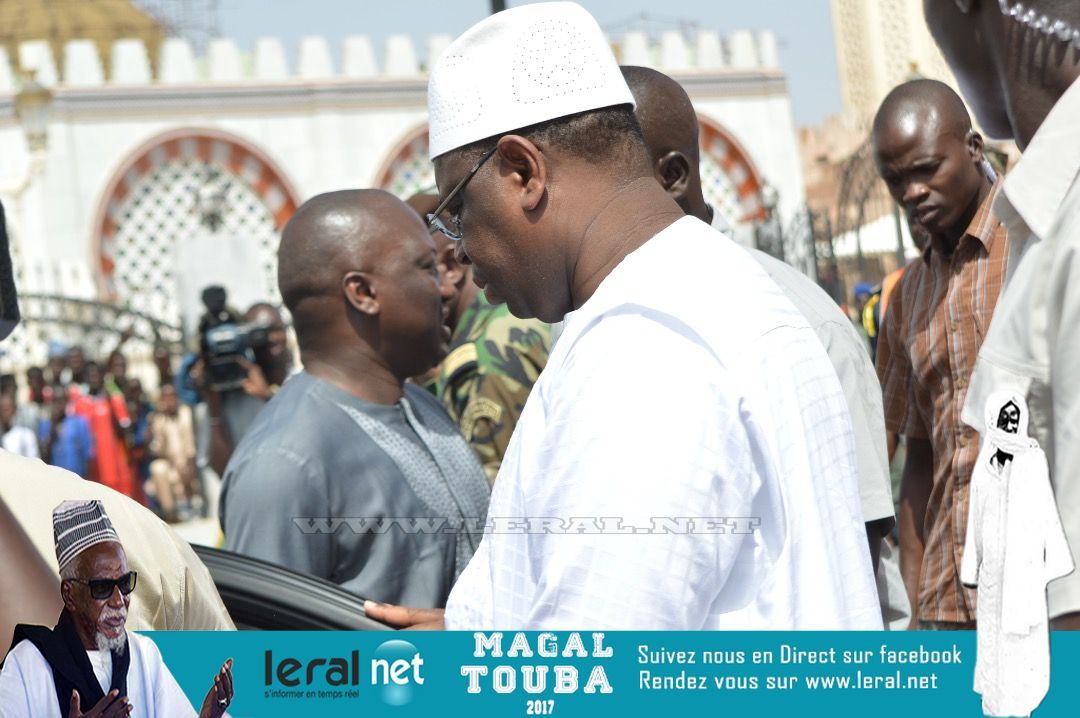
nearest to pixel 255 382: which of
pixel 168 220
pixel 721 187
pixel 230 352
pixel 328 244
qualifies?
pixel 230 352

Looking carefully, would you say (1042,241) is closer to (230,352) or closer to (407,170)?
(230,352)

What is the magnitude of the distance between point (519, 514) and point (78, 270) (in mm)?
15673

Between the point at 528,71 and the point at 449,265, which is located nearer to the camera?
the point at 528,71

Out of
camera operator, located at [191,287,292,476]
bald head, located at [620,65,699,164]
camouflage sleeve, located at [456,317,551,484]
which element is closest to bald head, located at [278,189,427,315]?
camouflage sleeve, located at [456,317,551,484]

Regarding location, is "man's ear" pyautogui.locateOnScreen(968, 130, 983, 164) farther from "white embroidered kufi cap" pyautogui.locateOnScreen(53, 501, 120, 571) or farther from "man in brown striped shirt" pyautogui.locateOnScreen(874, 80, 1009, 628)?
"white embroidered kufi cap" pyautogui.locateOnScreen(53, 501, 120, 571)

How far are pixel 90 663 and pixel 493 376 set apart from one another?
1952 mm

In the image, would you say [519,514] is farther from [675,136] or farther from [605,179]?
[675,136]

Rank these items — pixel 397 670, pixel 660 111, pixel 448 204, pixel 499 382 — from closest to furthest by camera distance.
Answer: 1. pixel 397 670
2. pixel 448 204
3. pixel 660 111
4. pixel 499 382

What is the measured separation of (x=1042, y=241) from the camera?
1.19 metres

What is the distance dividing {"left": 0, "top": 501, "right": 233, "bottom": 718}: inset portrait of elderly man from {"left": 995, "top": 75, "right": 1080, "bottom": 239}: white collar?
2.57 feet

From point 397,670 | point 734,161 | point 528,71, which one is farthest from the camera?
point 734,161

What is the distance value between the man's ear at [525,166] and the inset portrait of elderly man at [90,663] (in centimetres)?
54

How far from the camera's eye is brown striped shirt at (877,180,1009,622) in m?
2.69

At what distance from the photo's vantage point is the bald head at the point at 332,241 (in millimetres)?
2801
